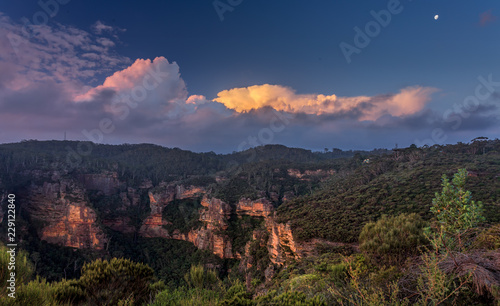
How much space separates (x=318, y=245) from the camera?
80.8 ft

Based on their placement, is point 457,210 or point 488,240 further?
point 457,210

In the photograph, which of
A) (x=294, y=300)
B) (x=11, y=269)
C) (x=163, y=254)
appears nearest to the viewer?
(x=294, y=300)

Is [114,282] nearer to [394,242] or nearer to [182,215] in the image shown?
[394,242]

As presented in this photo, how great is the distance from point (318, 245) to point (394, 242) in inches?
655

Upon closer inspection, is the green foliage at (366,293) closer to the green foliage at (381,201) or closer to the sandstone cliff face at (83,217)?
the green foliage at (381,201)

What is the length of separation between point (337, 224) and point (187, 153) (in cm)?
11975

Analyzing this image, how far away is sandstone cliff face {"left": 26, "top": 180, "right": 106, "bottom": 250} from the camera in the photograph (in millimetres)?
59500

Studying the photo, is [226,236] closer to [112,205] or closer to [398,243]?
[112,205]

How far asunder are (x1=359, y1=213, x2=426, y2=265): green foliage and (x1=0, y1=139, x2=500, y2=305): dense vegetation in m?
0.05

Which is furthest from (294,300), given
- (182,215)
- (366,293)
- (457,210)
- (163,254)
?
(182,215)

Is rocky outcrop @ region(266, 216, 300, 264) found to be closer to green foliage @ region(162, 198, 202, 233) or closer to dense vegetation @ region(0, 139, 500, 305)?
dense vegetation @ region(0, 139, 500, 305)

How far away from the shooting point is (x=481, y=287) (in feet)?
17.2

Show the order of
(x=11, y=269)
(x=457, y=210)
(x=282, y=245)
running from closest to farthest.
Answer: (x=11, y=269)
(x=457, y=210)
(x=282, y=245)

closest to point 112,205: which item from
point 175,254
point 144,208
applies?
point 144,208
